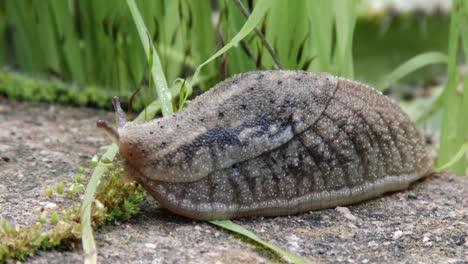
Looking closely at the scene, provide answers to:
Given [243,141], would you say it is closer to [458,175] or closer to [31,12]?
[458,175]

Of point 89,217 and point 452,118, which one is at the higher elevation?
point 452,118

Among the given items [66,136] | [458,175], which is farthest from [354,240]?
[66,136]

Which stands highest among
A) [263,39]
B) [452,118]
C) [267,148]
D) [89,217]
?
[263,39]

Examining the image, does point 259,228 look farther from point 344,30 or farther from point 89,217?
point 344,30

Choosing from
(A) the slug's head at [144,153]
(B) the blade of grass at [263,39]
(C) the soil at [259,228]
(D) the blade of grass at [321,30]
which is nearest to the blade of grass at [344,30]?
(D) the blade of grass at [321,30]

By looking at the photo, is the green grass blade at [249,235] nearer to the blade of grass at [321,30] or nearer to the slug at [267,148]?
the slug at [267,148]

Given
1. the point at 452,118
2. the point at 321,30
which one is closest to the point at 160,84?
the point at 321,30
